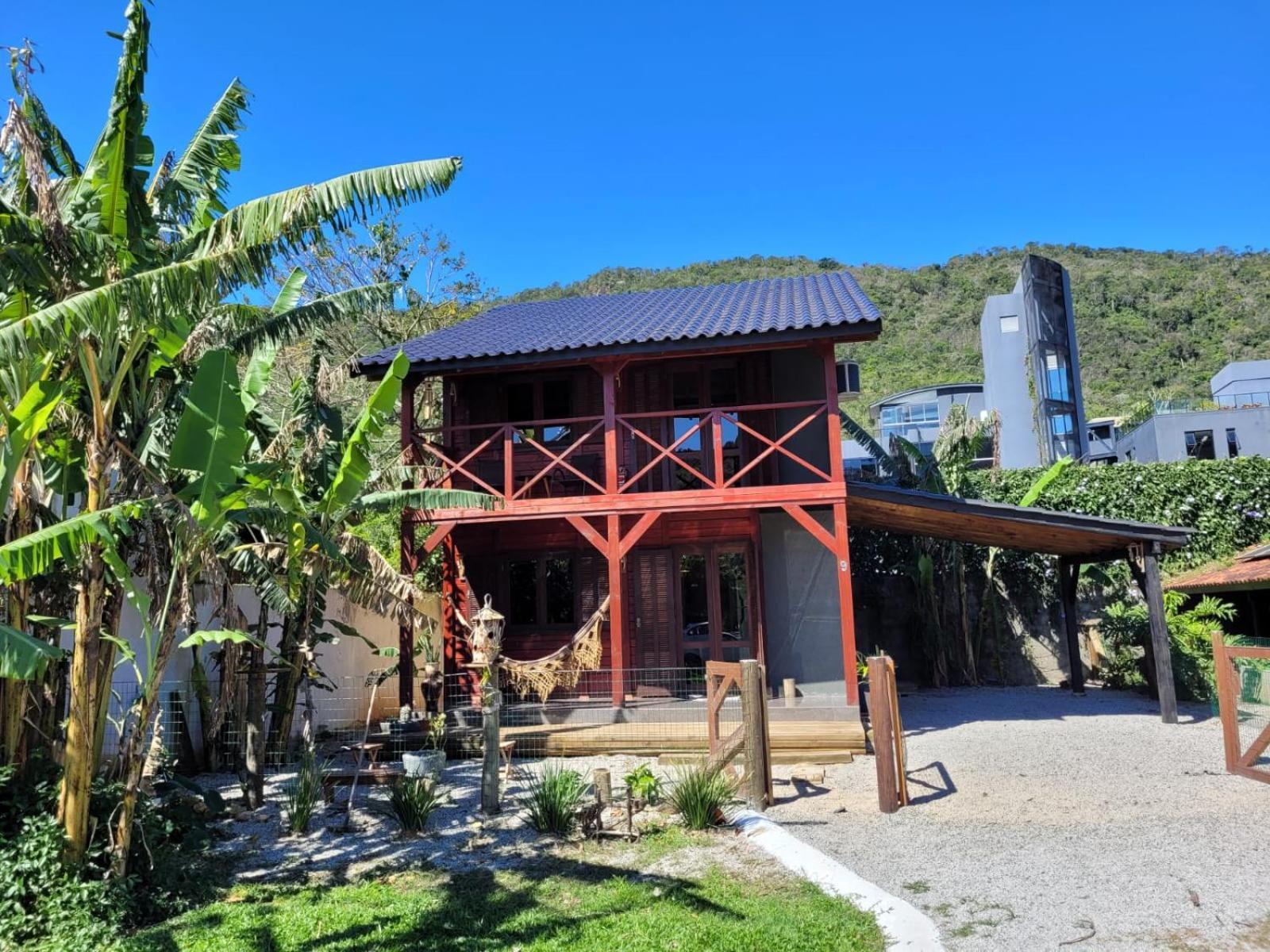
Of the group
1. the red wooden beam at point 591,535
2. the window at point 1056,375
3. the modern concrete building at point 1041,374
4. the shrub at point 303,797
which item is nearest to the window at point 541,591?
the red wooden beam at point 591,535

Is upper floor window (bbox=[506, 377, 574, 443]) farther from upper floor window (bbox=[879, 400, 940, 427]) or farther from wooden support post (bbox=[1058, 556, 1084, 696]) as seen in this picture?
upper floor window (bbox=[879, 400, 940, 427])

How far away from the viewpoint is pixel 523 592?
1359cm

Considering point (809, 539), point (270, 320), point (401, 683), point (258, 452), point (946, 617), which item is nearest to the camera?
point (270, 320)

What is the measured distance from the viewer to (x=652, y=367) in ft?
44.6

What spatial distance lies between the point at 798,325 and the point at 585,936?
7583mm

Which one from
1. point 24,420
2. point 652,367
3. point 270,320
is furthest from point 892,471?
point 24,420

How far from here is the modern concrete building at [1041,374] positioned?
85.5 ft

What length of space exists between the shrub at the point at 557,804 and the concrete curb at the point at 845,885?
1267 mm

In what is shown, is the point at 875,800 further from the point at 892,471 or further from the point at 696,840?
the point at 892,471

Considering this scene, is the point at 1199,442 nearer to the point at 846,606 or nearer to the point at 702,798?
the point at 846,606

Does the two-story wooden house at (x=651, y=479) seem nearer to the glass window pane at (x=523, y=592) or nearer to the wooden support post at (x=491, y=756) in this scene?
the glass window pane at (x=523, y=592)

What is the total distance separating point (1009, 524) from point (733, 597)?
3925mm

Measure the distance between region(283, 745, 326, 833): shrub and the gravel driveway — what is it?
12.7ft

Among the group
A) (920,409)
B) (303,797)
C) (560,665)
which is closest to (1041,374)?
(920,409)
